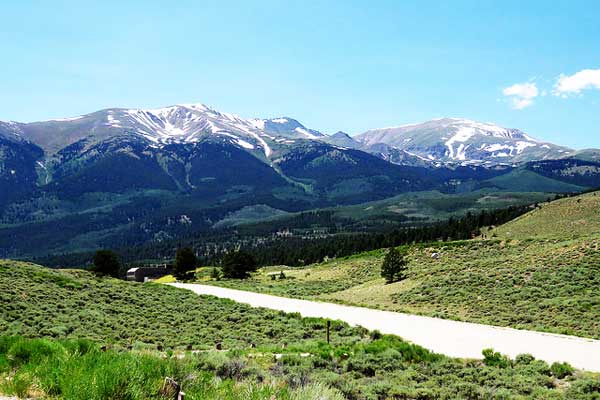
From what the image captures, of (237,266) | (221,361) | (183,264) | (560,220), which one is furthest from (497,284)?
(183,264)

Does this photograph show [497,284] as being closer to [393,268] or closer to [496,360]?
[393,268]

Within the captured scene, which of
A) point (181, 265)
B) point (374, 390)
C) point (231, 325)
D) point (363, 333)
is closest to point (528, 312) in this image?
point (363, 333)

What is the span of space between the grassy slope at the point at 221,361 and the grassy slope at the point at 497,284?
12429 millimetres

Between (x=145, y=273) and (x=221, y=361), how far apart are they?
107318 millimetres

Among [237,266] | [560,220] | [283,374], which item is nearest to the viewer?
[283,374]

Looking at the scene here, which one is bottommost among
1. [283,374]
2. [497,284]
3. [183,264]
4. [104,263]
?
[183,264]

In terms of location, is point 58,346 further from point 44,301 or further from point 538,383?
point 44,301

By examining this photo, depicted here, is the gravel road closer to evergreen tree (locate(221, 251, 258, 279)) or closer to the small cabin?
evergreen tree (locate(221, 251, 258, 279))

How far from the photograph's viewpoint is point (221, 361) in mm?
13328

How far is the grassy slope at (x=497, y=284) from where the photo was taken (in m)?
30.9

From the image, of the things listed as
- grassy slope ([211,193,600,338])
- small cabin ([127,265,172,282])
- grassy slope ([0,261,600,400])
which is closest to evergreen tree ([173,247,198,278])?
grassy slope ([211,193,600,338])

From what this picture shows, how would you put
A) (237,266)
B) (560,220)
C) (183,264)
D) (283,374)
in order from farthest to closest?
(183,264) < (237,266) < (560,220) < (283,374)

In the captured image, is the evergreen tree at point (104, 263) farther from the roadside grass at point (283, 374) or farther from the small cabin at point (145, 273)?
the roadside grass at point (283, 374)

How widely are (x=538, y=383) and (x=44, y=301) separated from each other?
1234 inches
